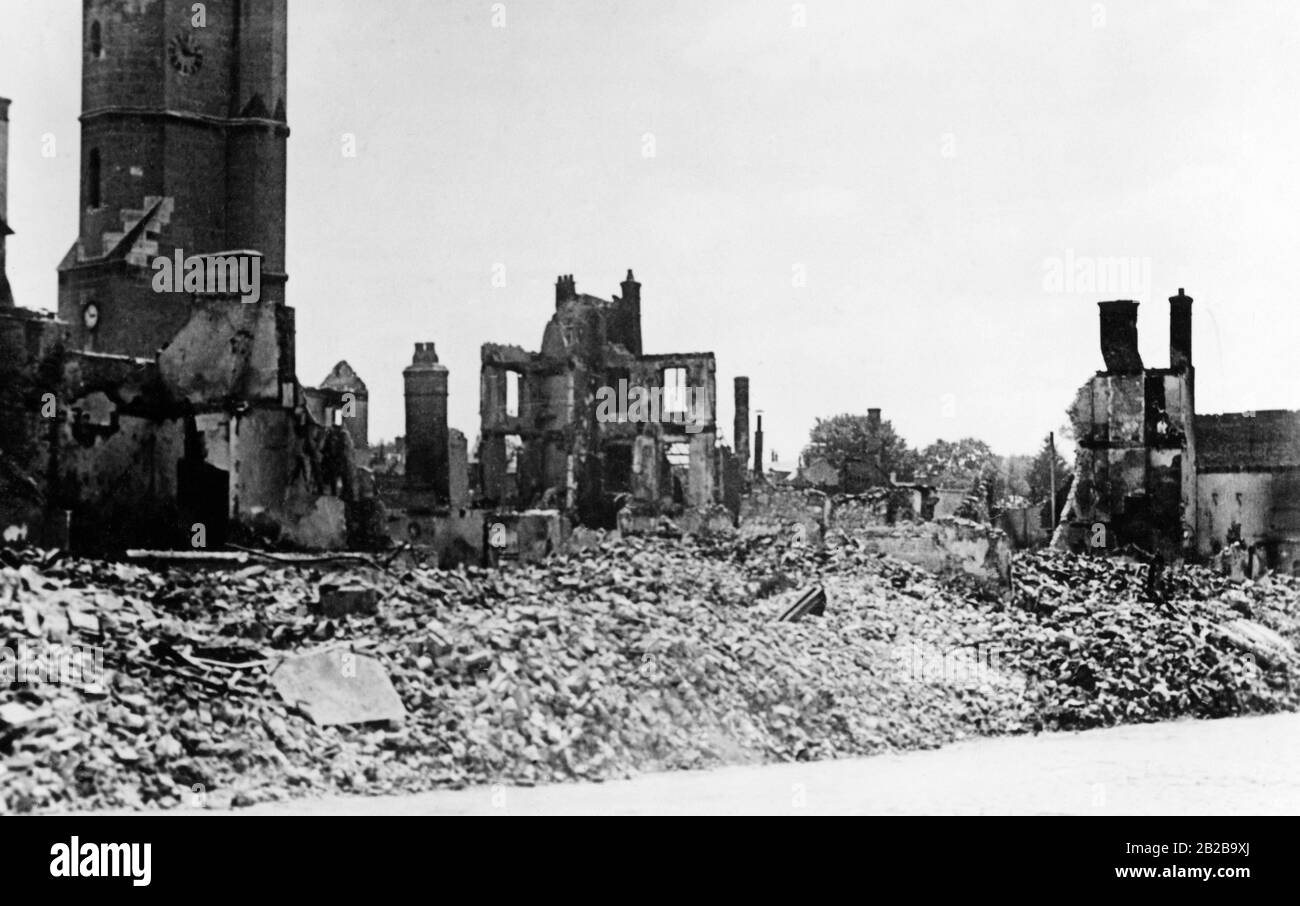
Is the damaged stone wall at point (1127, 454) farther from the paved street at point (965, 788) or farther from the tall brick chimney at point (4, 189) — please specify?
the tall brick chimney at point (4, 189)

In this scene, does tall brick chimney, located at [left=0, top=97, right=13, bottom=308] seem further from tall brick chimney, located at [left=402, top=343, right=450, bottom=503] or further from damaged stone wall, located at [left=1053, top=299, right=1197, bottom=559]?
damaged stone wall, located at [left=1053, top=299, right=1197, bottom=559]

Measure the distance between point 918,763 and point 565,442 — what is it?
17409 mm

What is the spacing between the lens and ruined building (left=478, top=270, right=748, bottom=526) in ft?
95.5

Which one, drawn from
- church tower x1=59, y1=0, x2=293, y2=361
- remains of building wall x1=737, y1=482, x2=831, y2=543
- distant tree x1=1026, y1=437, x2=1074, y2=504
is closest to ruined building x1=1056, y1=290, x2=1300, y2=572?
remains of building wall x1=737, y1=482, x2=831, y2=543

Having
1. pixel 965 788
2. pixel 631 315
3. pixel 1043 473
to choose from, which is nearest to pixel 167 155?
pixel 631 315

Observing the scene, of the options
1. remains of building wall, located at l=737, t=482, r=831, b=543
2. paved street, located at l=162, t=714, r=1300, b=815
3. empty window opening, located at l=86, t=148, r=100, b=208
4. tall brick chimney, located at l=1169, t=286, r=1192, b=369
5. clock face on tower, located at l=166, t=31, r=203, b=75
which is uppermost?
clock face on tower, located at l=166, t=31, r=203, b=75

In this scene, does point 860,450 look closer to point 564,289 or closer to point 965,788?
point 564,289

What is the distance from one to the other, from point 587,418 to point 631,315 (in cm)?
286

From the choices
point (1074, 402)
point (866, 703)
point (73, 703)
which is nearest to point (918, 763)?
point (866, 703)

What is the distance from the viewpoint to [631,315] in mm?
31344

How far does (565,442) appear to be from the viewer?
2905 cm

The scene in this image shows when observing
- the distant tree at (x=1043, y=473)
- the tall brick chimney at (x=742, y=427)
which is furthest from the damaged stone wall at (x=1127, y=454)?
the distant tree at (x=1043, y=473)

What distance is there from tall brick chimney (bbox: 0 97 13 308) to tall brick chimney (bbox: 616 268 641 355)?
593 inches
